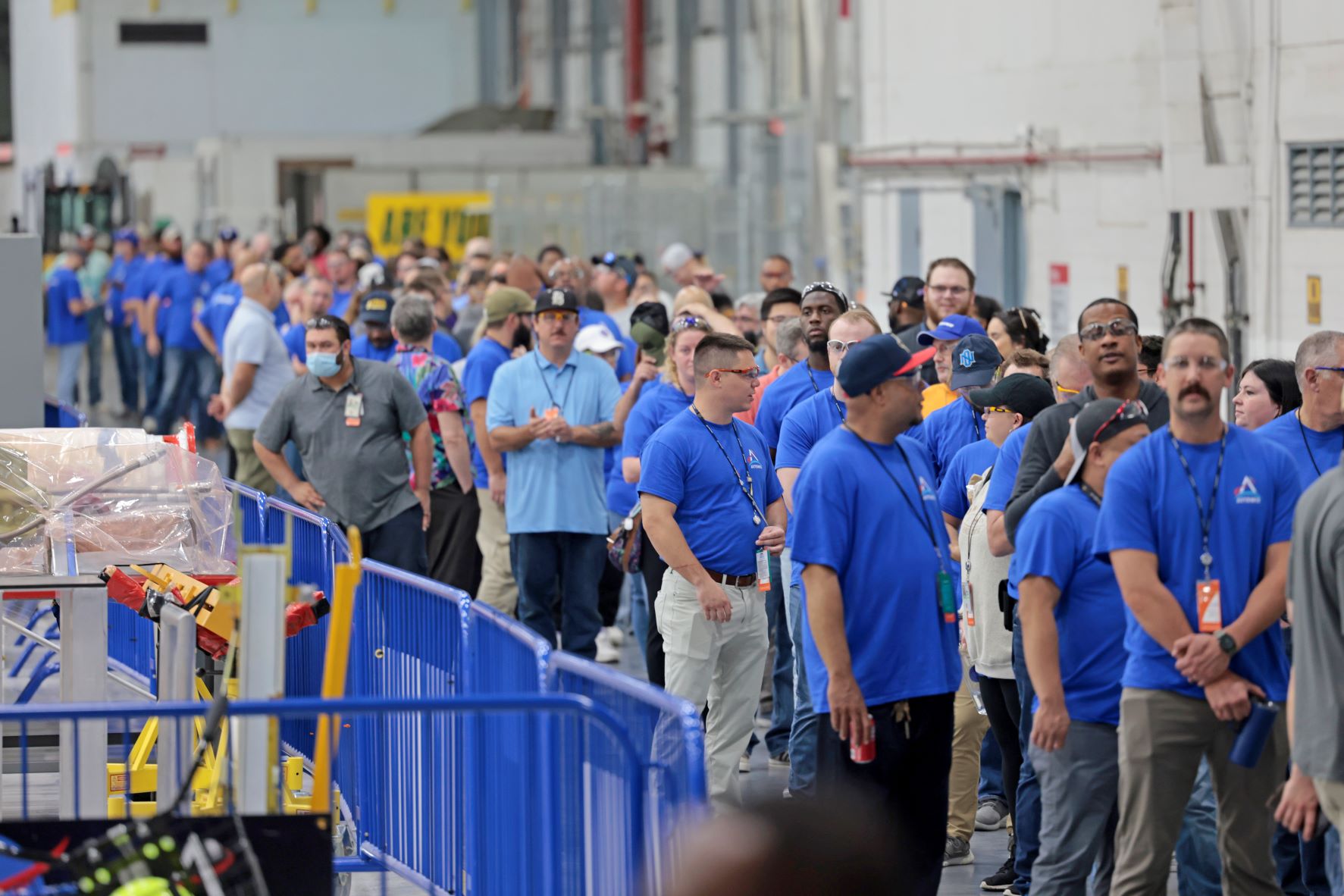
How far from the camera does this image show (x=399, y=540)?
34.6 ft

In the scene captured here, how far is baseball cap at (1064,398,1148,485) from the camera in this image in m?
5.99

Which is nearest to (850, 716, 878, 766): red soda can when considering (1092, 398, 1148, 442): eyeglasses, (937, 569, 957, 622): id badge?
(937, 569, 957, 622): id badge

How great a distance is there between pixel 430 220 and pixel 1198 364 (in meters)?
23.8

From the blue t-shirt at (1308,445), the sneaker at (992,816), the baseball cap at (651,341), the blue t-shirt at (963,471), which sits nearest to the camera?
the blue t-shirt at (1308,445)

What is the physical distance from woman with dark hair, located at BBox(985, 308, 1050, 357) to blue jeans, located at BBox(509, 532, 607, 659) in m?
2.29

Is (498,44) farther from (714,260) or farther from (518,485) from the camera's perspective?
(518,485)

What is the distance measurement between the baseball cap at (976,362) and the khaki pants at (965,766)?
1.10 metres

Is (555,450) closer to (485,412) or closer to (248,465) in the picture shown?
(485,412)

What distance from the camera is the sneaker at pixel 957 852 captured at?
25.0ft

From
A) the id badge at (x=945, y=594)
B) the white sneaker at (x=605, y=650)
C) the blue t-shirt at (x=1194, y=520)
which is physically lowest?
the white sneaker at (x=605, y=650)

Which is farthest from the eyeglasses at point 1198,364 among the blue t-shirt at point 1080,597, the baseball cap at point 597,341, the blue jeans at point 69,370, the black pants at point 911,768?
the blue jeans at point 69,370

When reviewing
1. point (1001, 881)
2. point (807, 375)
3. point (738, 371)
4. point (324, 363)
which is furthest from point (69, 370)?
point (1001, 881)

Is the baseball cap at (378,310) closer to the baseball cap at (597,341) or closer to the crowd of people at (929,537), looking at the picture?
the crowd of people at (929,537)

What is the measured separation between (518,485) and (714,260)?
15.7 m
